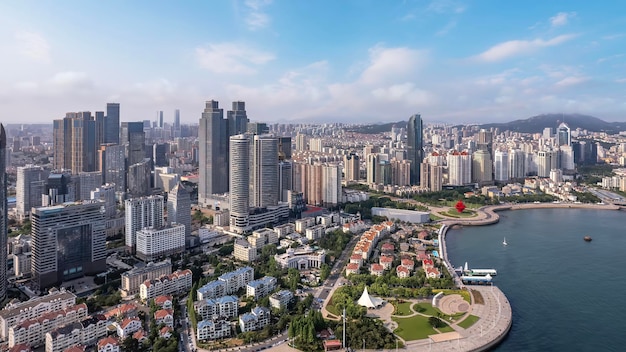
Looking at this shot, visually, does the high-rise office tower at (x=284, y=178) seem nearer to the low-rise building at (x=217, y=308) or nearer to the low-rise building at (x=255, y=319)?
the low-rise building at (x=217, y=308)

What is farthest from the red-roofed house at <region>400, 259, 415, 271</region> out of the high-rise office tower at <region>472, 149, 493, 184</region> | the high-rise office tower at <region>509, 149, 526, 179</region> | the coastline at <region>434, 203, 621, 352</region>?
the high-rise office tower at <region>509, 149, 526, 179</region>

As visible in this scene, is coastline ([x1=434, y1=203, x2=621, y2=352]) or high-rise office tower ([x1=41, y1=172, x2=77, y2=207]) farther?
high-rise office tower ([x1=41, y1=172, x2=77, y2=207])

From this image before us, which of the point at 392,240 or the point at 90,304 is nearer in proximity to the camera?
the point at 90,304

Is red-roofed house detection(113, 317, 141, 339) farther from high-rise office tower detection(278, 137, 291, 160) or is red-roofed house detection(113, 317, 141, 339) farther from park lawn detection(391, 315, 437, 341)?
high-rise office tower detection(278, 137, 291, 160)

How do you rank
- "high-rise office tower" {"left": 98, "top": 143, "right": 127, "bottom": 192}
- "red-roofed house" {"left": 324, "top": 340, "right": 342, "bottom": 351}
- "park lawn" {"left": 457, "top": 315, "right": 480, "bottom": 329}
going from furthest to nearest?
"high-rise office tower" {"left": 98, "top": 143, "right": 127, "bottom": 192}, "park lawn" {"left": 457, "top": 315, "right": 480, "bottom": 329}, "red-roofed house" {"left": 324, "top": 340, "right": 342, "bottom": 351}

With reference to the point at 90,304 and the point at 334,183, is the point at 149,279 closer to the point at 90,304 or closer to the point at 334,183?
the point at 90,304

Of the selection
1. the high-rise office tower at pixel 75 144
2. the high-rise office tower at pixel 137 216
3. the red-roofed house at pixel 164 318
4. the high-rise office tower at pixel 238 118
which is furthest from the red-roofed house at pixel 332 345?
the high-rise office tower at pixel 75 144

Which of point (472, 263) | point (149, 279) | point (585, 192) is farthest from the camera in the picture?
point (585, 192)

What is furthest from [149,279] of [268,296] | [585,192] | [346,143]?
[346,143]
